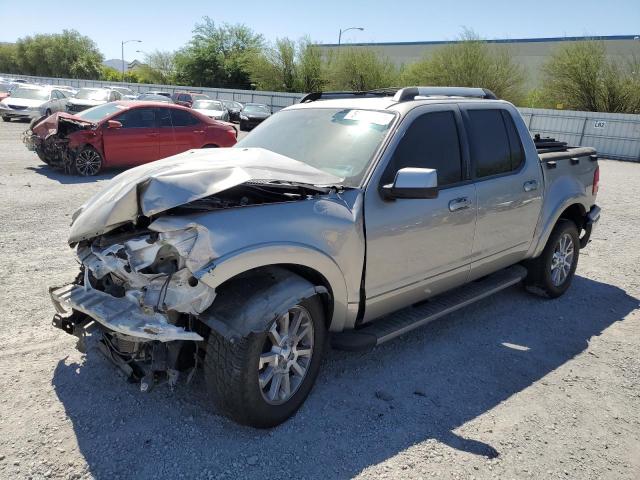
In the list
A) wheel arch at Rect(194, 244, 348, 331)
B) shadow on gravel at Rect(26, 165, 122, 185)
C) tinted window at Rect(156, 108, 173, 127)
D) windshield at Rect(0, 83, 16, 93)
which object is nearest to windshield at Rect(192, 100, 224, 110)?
windshield at Rect(0, 83, 16, 93)

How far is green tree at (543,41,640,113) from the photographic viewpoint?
1116 inches

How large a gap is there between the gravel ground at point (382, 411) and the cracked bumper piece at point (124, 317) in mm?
698

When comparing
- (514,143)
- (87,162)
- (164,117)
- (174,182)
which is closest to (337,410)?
(174,182)

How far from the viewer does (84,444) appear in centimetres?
287

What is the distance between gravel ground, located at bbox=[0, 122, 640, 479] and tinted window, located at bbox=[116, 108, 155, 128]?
726 centimetres

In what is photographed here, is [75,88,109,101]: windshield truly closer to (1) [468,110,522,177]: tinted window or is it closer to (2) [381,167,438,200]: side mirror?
(1) [468,110,522,177]: tinted window

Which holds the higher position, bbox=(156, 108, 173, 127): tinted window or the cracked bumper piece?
bbox=(156, 108, 173, 127): tinted window

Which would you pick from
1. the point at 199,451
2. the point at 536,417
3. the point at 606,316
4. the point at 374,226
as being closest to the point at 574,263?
the point at 606,316

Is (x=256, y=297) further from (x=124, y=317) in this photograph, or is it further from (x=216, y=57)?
(x=216, y=57)

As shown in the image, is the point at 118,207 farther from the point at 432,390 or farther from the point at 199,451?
the point at 432,390

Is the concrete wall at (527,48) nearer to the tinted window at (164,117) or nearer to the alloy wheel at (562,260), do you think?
the tinted window at (164,117)

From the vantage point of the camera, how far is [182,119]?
12.4 meters

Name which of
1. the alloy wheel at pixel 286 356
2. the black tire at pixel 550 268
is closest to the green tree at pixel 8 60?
the black tire at pixel 550 268

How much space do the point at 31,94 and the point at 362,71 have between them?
26490mm
